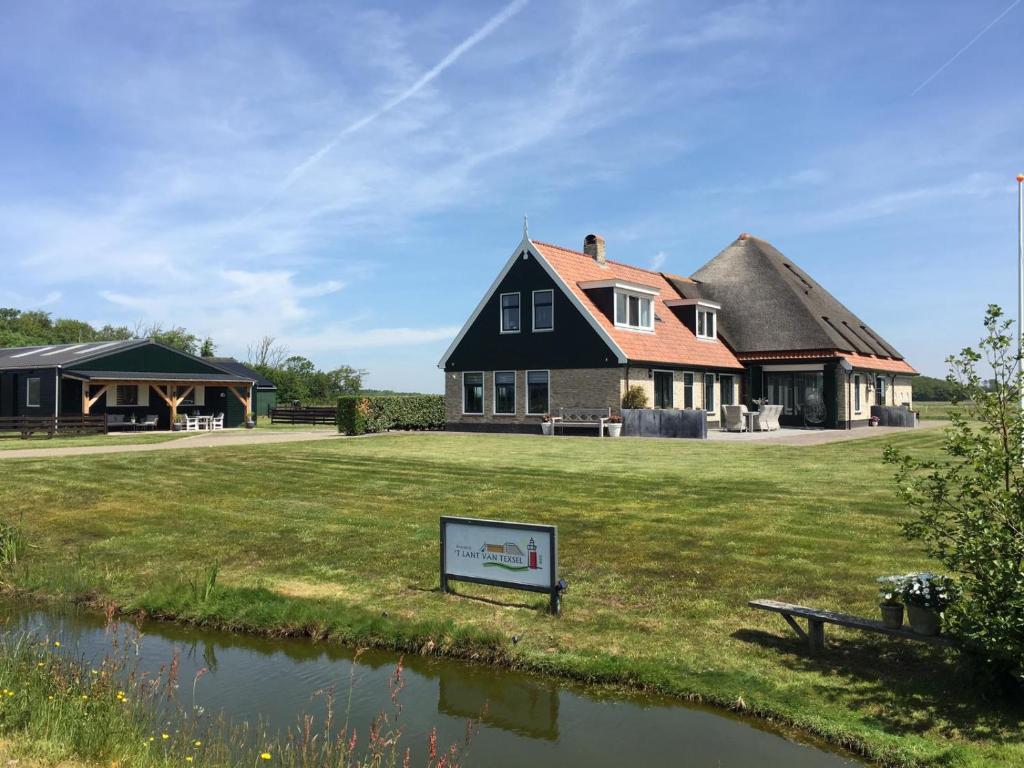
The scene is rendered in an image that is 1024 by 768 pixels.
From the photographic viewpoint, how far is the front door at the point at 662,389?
112 feet

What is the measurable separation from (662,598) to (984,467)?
151 inches

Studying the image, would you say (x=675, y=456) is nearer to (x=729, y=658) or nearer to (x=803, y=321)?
(x=729, y=658)

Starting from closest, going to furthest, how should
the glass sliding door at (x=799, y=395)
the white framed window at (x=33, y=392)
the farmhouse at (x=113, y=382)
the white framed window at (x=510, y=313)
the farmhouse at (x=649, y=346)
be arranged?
the farmhouse at (x=649, y=346) < the white framed window at (x=510, y=313) < the farmhouse at (x=113, y=382) < the glass sliding door at (x=799, y=395) < the white framed window at (x=33, y=392)

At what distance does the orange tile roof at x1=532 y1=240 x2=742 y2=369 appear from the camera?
33188mm

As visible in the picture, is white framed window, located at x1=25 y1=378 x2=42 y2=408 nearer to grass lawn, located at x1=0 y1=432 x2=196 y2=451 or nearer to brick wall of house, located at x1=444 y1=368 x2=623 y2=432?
grass lawn, located at x1=0 y1=432 x2=196 y2=451

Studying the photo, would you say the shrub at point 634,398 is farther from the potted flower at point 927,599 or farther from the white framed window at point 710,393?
the potted flower at point 927,599

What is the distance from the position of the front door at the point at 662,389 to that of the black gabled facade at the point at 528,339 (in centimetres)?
311

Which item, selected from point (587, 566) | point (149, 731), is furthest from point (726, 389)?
point (149, 731)

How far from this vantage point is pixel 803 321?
38.1m

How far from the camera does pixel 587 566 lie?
403 inches

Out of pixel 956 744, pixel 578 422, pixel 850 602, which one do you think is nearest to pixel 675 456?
pixel 578 422

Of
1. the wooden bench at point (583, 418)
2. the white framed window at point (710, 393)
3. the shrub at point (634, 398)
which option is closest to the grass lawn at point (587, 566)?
the wooden bench at point (583, 418)

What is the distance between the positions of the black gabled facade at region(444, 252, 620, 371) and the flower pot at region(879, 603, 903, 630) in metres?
25.1

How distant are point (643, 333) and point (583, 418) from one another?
17.2ft
